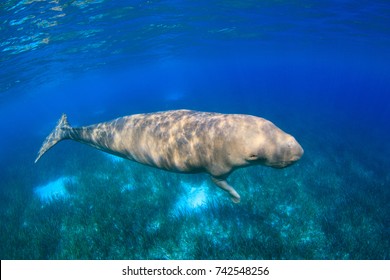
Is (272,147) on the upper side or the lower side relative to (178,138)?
upper

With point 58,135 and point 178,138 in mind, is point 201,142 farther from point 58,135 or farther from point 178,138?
point 58,135

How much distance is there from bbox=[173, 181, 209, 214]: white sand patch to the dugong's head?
5960mm

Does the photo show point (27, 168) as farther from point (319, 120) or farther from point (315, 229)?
point (319, 120)

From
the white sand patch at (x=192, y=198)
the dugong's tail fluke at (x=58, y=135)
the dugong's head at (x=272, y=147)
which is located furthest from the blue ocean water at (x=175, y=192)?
the dugong's head at (x=272, y=147)

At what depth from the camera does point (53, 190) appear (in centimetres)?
1334

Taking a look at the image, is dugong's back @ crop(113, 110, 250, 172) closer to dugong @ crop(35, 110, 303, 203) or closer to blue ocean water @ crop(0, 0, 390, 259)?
dugong @ crop(35, 110, 303, 203)

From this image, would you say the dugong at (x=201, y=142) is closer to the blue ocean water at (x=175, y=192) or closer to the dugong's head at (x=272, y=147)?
the dugong's head at (x=272, y=147)

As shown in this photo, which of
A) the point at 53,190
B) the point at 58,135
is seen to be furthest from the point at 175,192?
the point at 53,190

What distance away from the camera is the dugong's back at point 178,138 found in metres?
4.89

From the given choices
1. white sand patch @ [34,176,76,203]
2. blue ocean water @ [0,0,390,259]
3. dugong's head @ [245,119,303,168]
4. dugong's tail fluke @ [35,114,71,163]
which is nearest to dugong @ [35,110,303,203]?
dugong's head @ [245,119,303,168]

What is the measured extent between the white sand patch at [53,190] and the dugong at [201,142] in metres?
6.77

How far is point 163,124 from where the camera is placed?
230 inches

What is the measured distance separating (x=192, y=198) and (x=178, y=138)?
5802mm

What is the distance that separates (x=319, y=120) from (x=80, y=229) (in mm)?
22707
